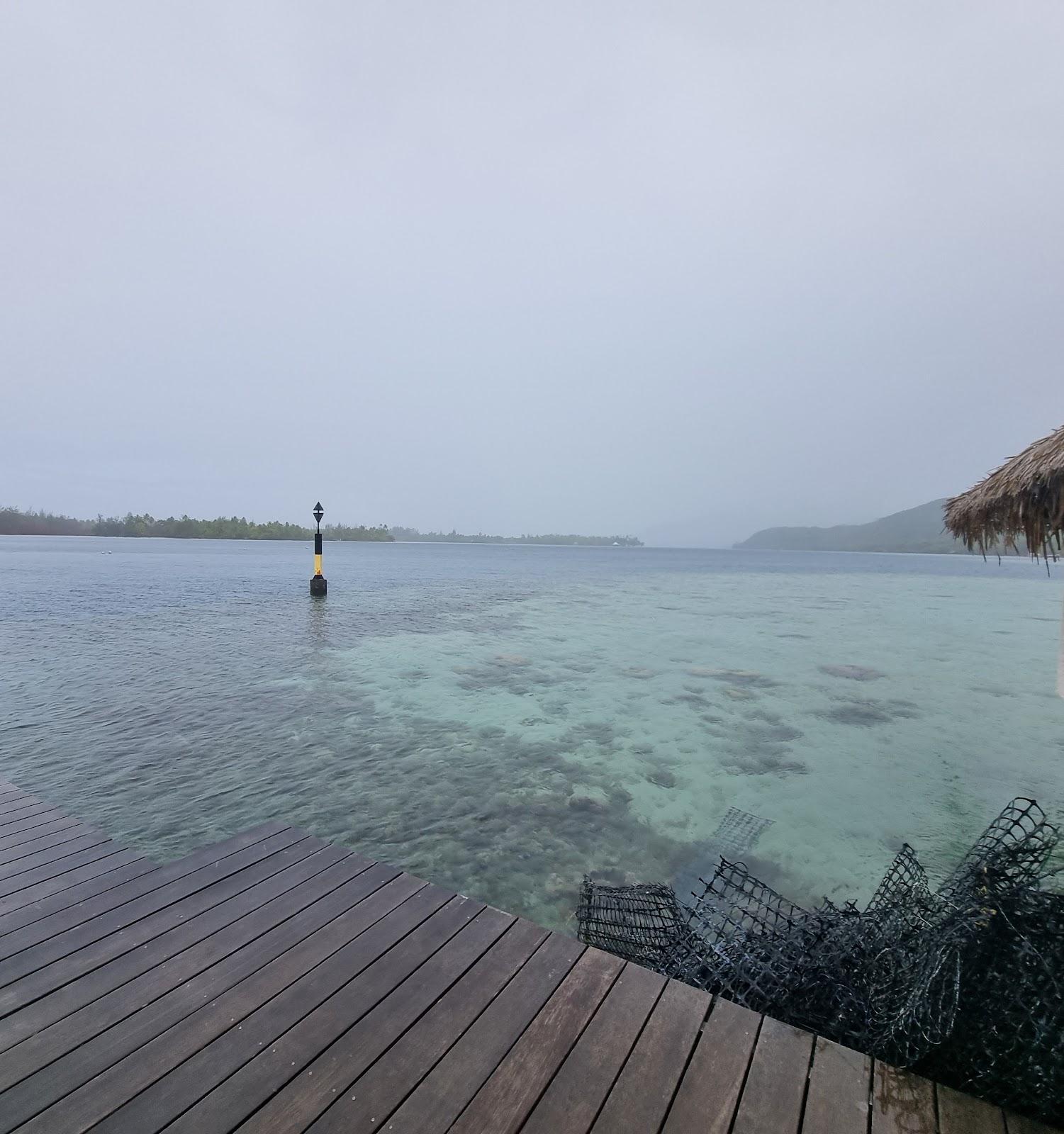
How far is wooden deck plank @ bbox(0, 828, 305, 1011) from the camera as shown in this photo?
2.74 m

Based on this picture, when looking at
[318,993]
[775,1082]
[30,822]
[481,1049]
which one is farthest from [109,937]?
[775,1082]

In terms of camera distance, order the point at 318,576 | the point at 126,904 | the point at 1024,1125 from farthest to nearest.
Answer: the point at 318,576
the point at 126,904
the point at 1024,1125

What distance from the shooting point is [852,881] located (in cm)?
551

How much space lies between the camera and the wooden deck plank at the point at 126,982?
7.79 ft

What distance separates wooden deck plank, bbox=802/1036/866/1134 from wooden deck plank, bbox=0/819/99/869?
200 inches

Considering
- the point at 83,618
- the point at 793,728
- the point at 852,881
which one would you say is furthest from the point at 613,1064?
the point at 83,618

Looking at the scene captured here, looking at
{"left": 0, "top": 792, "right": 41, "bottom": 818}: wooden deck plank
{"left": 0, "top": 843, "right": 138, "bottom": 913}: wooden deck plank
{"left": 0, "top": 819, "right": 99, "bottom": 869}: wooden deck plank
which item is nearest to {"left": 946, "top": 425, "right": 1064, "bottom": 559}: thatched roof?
{"left": 0, "top": 843, "right": 138, "bottom": 913}: wooden deck plank

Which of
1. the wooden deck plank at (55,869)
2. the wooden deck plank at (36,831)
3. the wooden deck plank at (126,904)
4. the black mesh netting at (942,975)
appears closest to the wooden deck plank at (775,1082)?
the black mesh netting at (942,975)

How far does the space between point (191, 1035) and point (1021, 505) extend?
6.78 metres

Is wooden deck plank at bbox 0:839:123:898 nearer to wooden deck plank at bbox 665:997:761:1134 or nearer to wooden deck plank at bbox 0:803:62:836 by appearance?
wooden deck plank at bbox 0:803:62:836

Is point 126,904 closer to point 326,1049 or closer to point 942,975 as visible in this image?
point 326,1049

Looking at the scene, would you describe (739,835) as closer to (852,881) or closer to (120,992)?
(852,881)

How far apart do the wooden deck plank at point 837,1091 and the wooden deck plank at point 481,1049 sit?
115 cm

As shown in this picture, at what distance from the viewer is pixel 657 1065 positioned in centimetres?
234
